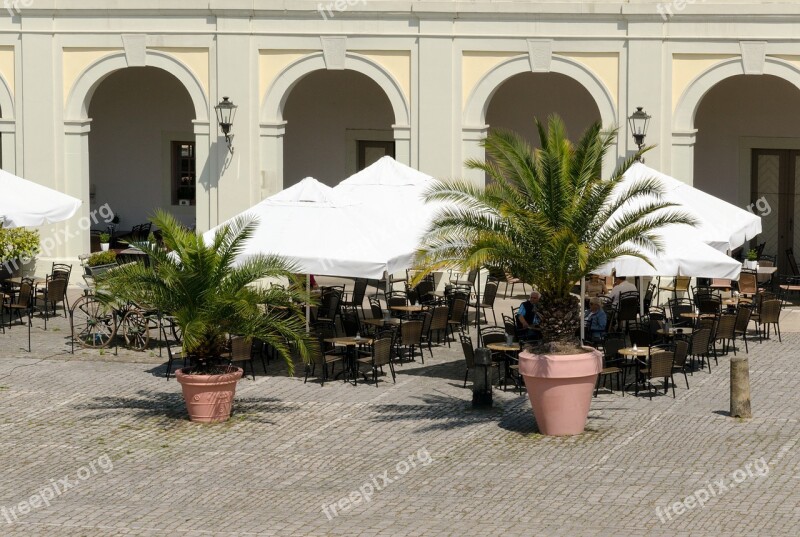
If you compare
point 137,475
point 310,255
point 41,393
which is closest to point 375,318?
point 310,255

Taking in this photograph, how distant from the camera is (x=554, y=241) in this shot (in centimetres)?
1666

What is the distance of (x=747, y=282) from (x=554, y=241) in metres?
9.33

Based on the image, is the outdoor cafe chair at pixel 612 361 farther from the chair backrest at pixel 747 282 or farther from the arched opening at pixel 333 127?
the arched opening at pixel 333 127

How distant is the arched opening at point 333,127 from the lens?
101ft

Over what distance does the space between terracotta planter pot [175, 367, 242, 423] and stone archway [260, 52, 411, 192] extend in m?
9.94

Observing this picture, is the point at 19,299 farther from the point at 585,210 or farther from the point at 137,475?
the point at 585,210

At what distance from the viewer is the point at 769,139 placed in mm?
28844

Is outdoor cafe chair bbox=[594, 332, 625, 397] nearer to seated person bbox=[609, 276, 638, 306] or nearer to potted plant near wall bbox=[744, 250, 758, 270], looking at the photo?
seated person bbox=[609, 276, 638, 306]

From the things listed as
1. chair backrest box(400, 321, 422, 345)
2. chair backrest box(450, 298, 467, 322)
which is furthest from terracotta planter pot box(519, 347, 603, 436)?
chair backrest box(450, 298, 467, 322)

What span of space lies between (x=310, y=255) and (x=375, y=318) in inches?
122

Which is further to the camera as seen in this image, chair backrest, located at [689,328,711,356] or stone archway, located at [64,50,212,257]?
stone archway, located at [64,50,212,257]

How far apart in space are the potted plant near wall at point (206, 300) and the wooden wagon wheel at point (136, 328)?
365 centimetres

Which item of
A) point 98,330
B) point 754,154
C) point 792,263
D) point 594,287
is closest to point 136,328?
point 98,330

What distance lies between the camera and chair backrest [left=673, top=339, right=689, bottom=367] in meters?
18.9
